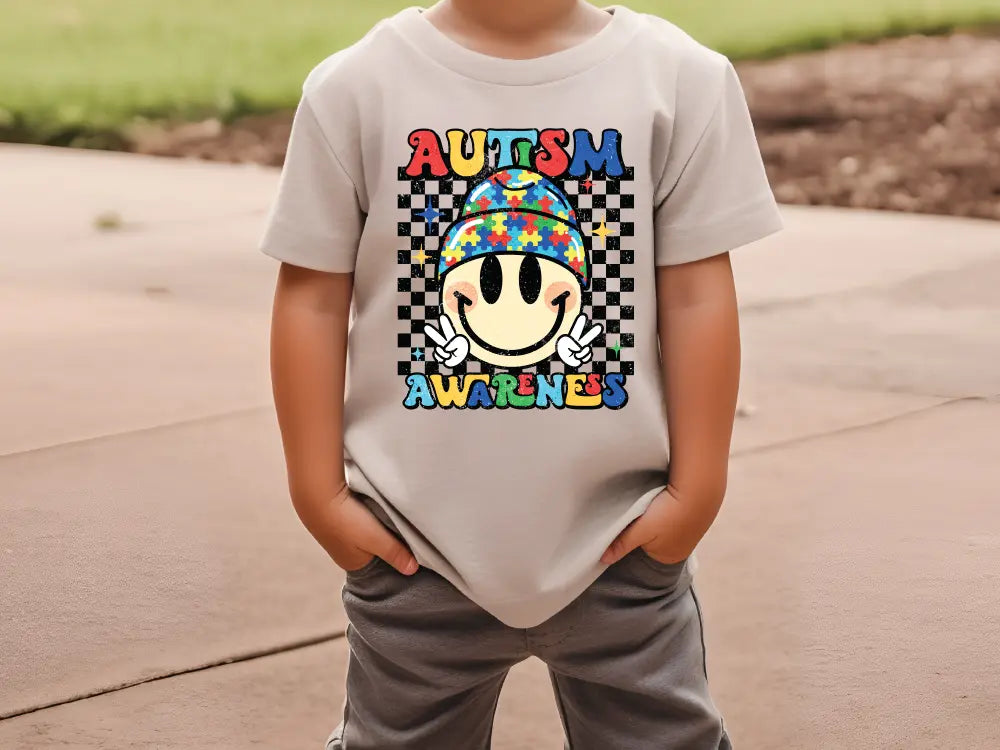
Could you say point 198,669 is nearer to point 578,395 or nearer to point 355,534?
point 355,534

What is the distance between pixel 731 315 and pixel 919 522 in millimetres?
1506

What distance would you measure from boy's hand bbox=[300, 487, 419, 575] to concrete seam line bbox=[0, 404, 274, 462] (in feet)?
6.24

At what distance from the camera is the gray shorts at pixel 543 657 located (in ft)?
5.13

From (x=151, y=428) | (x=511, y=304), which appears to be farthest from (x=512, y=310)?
(x=151, y=428)

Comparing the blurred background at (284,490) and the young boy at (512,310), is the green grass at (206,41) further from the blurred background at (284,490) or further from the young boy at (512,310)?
the young boy at (512,310)

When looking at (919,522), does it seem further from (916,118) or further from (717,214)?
(916,118)

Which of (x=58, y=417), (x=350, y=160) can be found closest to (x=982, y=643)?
(x=350, y=160)

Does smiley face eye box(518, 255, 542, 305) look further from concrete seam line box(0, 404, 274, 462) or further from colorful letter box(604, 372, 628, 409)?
concrete seam line box(0, 404, 274, 462)

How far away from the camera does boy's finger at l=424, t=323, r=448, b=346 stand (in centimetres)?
151

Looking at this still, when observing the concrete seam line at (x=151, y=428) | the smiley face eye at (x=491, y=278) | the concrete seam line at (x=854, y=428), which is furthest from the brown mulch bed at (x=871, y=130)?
A: the smiley face eye at (x=491, y=278)

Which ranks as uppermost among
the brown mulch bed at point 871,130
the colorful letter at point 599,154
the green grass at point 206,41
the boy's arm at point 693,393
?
the colorful letter at point 599,154

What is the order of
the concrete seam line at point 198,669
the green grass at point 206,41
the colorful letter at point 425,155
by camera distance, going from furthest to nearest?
the green grass at point 206,41, the concrete seam line at point 198,669, the colorful letter at point 425,155

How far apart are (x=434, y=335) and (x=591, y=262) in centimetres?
18

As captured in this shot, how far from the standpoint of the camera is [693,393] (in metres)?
1.53
